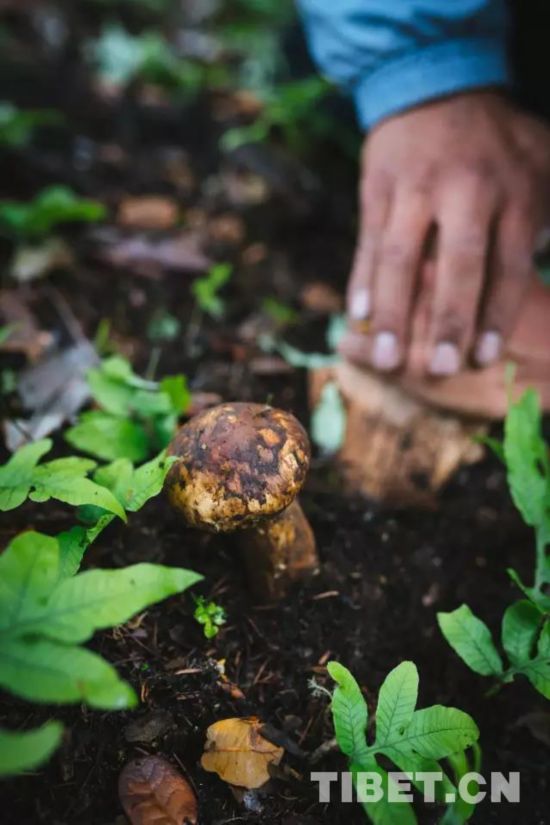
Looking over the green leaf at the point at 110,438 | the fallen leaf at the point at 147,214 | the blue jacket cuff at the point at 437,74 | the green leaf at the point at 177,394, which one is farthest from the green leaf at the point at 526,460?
the fallen leaf at the point at 147,214

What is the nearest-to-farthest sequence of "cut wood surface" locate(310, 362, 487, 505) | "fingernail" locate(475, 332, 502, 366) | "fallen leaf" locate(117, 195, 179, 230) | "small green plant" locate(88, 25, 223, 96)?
"fingernail" locate(475, 332, 502, 366) → "cut wood surface" locate(310, 362, 487, 505) → "fallen leaf" locate(117, 195, 179, 230) → "small green plant" locate(88, 25, 223, 96)

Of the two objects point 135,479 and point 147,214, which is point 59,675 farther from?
point 147,214

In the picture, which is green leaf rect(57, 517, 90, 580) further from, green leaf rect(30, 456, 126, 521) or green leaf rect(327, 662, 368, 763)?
green leaf rect(327, 662, 368, 763)

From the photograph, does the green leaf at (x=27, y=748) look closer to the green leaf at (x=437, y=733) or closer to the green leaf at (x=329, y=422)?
the green leaf at (x=437, y=733)

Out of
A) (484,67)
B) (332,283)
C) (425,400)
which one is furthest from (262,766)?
(484,67)

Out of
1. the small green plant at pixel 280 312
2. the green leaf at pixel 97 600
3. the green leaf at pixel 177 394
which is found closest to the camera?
the green leaf at pixel 97 600

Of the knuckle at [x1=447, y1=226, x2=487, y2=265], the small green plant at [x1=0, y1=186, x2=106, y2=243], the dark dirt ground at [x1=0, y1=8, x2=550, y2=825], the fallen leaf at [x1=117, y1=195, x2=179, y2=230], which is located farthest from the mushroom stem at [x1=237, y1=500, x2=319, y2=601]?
the fallen leaf at [x1=117, y1=195, x2=179, y2=230]
